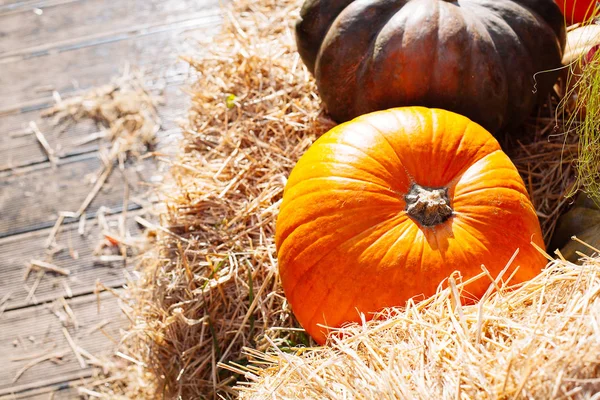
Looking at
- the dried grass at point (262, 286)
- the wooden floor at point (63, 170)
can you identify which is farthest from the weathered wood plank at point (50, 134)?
the dried grass at point (262, 286)

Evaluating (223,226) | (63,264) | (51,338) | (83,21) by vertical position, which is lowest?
(51,338)

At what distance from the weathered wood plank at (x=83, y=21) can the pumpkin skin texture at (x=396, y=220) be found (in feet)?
6.92

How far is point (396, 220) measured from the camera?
1.76 metres

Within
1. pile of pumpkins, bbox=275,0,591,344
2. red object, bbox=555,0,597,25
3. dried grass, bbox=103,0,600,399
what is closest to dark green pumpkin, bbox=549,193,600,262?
dried grass, bbox=103,0,600,399

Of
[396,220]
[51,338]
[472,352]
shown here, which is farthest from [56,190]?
[472,352]

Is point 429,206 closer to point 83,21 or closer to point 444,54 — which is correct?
point 444,54

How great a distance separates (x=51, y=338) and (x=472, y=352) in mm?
1919

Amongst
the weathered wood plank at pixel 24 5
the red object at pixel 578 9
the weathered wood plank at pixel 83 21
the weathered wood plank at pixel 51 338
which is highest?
the weathered wood plank at pixel 24 5

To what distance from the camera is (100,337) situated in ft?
8.53

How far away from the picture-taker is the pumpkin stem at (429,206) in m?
1.73

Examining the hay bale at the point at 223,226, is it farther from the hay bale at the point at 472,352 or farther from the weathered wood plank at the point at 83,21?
the weathered wood plank at the point at 83,21

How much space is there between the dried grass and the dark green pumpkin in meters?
0.08

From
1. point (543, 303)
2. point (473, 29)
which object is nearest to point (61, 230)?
point (473, 29)

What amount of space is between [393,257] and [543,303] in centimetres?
40
